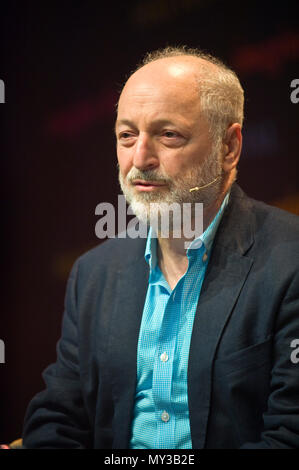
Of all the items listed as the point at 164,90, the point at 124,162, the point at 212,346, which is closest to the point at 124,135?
the point at 124,162

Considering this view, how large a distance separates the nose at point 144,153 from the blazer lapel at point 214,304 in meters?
0.32

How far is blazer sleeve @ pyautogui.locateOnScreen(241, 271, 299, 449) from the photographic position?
1.31 metres

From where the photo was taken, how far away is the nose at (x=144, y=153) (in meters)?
1.46

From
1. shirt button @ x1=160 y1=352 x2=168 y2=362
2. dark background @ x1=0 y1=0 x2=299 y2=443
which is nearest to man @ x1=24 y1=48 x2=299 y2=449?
shirt button @ x1=160 y1=352 x2=168 y2=362

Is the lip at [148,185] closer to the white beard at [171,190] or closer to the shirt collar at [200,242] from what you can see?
the white beard at [171,190]

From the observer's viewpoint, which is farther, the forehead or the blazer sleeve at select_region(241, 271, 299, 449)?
the forehead

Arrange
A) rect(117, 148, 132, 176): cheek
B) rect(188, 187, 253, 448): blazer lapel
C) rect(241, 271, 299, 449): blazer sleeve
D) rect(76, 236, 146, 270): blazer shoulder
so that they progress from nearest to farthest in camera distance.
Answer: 1. rect(241, 271, 299, 449): blazer sleeve
2. rect(188, 187, 253, 448): blazer lapel
3. rect(117, 148, 132, 176): cheek
4. rect(76, 236, 146, 270): blazer shoulder

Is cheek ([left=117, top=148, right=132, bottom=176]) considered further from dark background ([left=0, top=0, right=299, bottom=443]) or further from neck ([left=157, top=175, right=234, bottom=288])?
dark background ([left=0, top=0, right=299, bottom=443])

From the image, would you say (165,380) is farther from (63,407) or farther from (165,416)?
(63,407)

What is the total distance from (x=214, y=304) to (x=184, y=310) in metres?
0.11

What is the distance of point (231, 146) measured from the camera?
5.31 ft

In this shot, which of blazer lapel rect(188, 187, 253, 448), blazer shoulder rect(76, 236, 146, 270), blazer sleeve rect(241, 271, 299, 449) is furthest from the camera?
blazer shoulder rect(76, 236, 146, 270)

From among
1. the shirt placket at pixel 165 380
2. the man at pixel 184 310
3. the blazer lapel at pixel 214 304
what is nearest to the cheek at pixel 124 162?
the man at pixel 184 310

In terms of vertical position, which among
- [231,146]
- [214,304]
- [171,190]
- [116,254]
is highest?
[231,146]
